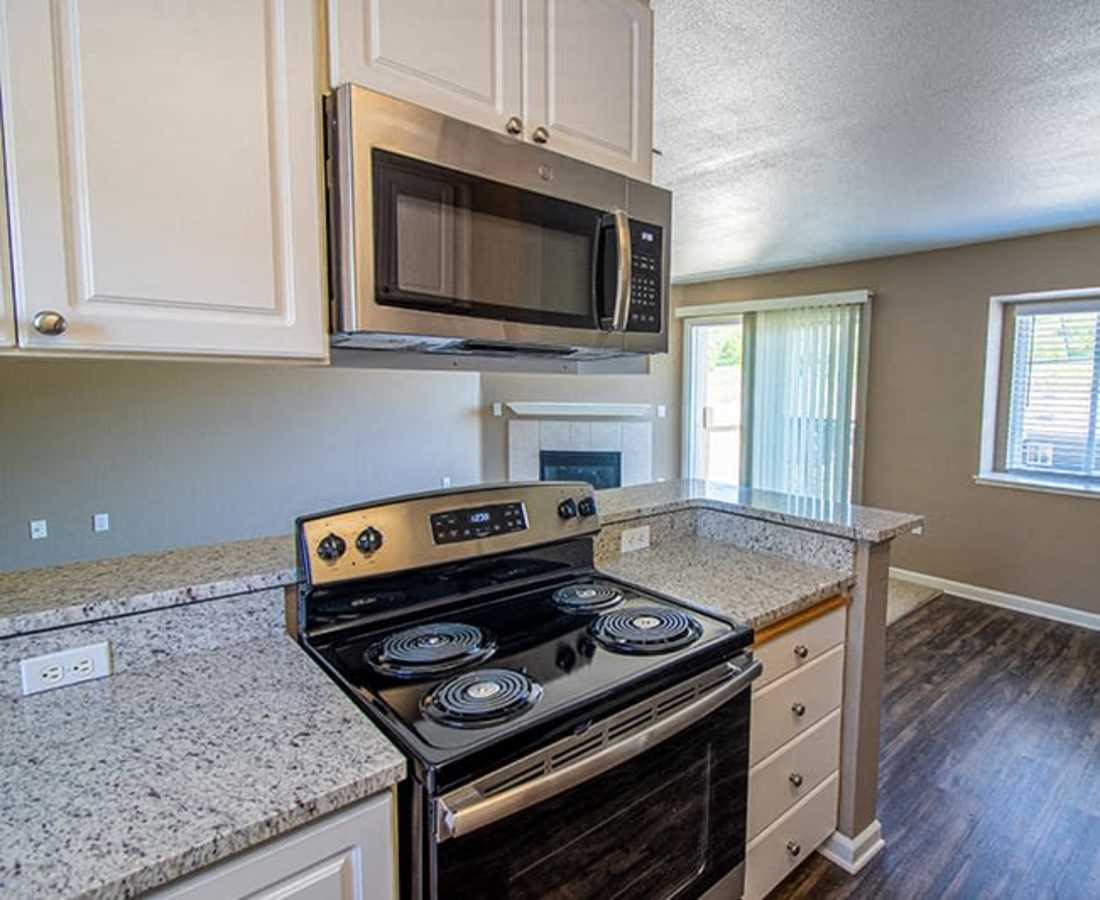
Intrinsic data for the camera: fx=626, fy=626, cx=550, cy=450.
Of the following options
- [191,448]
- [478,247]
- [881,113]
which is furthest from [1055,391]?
[191,448]

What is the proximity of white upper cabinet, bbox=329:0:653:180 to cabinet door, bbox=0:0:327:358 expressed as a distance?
0.37ft

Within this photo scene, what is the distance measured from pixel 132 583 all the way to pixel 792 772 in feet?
5.46

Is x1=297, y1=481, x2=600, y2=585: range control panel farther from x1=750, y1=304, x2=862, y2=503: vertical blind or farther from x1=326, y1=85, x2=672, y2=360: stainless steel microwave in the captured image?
x1=750, y1=304, x2=862, y2=503: vertical blind

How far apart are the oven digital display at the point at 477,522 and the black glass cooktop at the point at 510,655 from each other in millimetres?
165

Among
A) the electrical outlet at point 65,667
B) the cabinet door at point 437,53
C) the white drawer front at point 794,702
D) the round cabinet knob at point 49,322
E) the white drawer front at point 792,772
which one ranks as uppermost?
the cabinet door at point 437,53

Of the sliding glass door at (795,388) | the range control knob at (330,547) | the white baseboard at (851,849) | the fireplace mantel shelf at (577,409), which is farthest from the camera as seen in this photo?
the fireplace mantel shelf at (577,409)

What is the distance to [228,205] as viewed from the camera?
1007mm

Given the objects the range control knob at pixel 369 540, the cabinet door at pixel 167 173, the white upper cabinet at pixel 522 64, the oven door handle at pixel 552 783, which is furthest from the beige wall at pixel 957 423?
the cabinet door at pixel 167 173

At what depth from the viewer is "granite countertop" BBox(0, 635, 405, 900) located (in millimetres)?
696

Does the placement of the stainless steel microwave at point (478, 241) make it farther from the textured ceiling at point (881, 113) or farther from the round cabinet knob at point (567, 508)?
the textured ceiling at point (881, 113)

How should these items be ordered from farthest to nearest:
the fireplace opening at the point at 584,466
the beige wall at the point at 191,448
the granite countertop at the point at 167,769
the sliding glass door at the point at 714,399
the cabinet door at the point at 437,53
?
the sliding glass door at the point at 714,399 → the fireplace opening at the point at 584,466 → the beige wall at the point at 191,448 → the cabinet door at the point at 437,53 → the granite countertop at the point at 167,769

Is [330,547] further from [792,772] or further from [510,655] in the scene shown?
[792,772]

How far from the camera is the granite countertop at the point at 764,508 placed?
179cm

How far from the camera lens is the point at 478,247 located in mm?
1189
